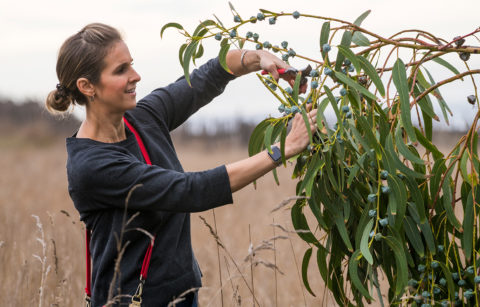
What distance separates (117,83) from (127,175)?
1.05 feet

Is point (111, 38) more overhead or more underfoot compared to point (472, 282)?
more overhead

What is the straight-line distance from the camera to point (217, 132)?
72.3 ft

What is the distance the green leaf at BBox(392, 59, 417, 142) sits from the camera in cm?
160

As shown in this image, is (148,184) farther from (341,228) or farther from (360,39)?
(360,39)

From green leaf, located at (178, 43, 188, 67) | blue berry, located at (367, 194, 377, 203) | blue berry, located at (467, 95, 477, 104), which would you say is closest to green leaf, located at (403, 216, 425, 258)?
blue berry, located at (367, 194, 377, 203)

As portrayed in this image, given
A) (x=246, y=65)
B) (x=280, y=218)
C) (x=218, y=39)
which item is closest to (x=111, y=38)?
(x=218, y=39)

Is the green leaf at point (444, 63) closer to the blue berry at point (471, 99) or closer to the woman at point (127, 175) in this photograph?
the blue berry at point (471, 99)

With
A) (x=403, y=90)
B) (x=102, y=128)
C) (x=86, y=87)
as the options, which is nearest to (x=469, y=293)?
(x=403, y=90)

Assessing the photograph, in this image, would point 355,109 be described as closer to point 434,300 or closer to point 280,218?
point 434,300

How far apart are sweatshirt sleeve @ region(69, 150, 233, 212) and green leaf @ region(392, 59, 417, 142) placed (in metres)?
0.53

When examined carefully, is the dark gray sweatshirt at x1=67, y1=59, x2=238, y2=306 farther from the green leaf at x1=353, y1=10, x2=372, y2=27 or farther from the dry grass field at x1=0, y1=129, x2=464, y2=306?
the green leaf at x1=353, y1=10, x2=372, y2=27

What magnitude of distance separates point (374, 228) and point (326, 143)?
0.32 meters

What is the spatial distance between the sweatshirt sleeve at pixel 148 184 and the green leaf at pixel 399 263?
0.48 metres

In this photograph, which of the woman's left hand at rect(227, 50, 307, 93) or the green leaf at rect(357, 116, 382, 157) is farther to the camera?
the woman's left hand at rect(227, 50, 307, 93)
